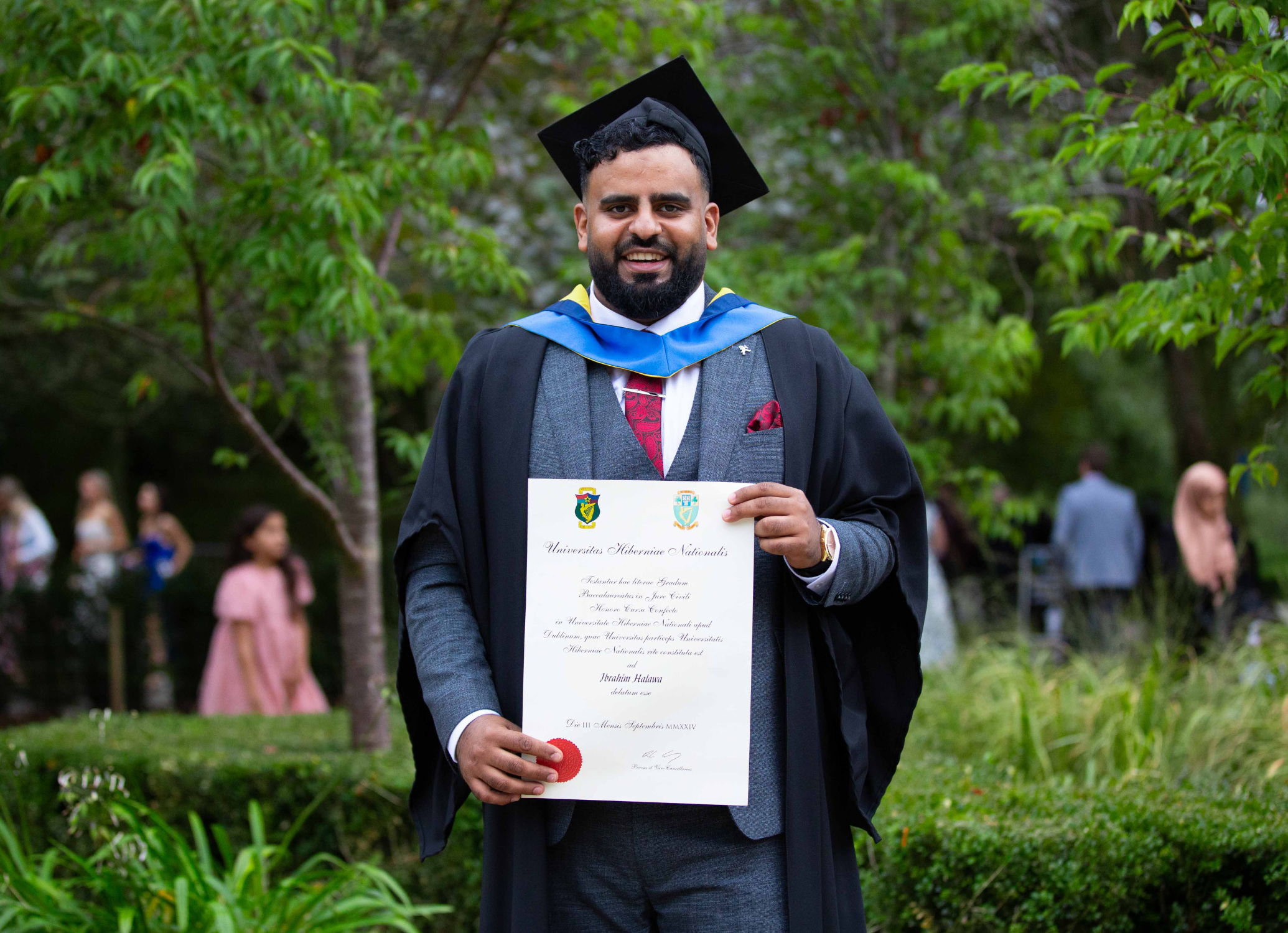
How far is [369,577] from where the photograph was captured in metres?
5.06

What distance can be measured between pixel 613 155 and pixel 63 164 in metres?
2.49

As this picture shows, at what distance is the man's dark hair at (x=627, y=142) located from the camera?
217 cm

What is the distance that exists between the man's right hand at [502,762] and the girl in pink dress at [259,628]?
603 centimetres

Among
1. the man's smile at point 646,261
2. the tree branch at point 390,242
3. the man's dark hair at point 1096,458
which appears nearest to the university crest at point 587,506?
the man's smile at point 646,261

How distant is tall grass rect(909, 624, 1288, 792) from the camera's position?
4.62 meters

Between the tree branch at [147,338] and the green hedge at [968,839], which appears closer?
the green hedge at [968,839]

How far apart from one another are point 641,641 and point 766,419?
17.9 inches

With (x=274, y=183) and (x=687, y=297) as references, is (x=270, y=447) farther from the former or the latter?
(x=687, y=297)

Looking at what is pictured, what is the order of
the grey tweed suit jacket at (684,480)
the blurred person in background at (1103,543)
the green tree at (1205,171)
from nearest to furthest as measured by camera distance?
the grey tweed suit jacket at (684,480), the green tree at (1205,171), the blurred person in background at (1103,543)

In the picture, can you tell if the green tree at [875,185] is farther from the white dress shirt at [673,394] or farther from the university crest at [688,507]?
the university crest at [688,507]

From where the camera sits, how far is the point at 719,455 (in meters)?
2.09

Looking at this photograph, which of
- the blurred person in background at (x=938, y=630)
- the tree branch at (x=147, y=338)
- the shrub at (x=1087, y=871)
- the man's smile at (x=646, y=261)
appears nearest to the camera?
the man's smile at (x=646, y=261)
